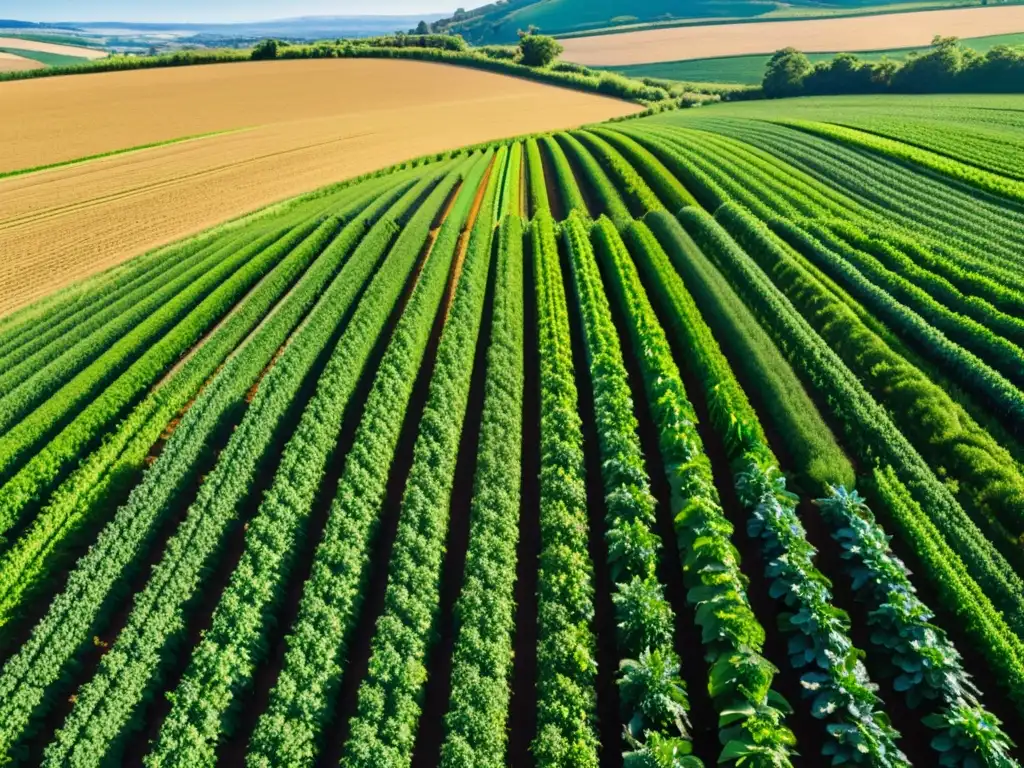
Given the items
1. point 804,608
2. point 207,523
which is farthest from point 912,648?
point 207,523

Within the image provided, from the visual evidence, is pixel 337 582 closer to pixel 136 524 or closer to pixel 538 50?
pixel 136 524

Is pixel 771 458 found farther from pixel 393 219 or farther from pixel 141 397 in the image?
pixel 393 219

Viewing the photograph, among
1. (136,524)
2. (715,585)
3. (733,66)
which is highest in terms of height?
(733,66)

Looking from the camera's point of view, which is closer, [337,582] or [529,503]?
[337,582]

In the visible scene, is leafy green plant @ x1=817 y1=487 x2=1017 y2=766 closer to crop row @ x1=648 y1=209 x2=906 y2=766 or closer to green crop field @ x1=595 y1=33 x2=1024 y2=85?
crop row @ x1=648 y1=209 x2=906 y2=766

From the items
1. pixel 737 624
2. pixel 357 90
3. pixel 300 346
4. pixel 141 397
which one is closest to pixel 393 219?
pixel 300 346
